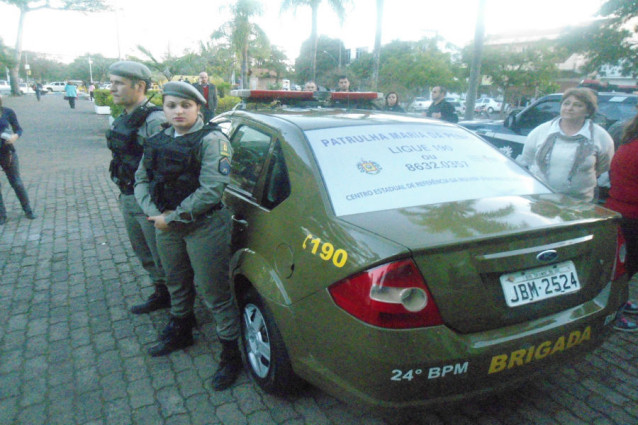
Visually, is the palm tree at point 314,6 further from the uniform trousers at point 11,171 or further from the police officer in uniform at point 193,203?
the police officer in uniform at point 193,203

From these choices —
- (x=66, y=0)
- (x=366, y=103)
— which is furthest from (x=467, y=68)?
(x=66, y=0)

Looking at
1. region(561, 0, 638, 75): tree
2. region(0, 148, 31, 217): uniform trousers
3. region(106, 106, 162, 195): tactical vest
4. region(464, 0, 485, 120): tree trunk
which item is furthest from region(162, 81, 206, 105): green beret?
region(561, 0, 638, 75): tree

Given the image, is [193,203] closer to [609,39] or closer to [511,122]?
[511,122]

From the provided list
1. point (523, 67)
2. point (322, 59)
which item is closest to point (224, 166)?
point (523, 67)

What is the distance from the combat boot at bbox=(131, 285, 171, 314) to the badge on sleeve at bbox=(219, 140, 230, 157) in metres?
1.60

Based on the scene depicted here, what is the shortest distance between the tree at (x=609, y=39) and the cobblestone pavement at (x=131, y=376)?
23.8 metres

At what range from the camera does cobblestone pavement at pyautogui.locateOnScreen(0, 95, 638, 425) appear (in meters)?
2.48

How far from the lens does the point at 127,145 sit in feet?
10.5

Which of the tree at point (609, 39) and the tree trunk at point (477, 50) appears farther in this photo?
the tree at point (609, 39)

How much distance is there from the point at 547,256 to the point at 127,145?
2.72 metres

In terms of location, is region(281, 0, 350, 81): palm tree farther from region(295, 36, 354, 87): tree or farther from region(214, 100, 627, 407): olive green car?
region(295, 36, 354, 87): tree

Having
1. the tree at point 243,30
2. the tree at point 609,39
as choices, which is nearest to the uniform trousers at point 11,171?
the tree at point 243,30

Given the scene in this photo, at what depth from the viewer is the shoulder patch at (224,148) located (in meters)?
2.63

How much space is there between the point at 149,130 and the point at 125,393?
1717mm
